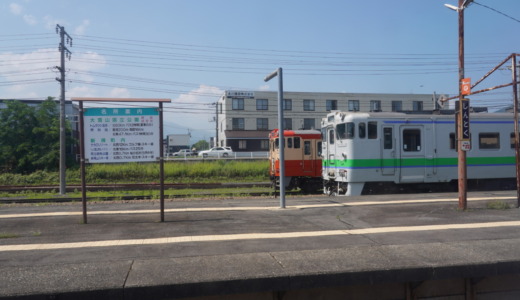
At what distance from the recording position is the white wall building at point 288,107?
2283 inches

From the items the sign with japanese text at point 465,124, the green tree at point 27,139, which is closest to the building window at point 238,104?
the green tree at point 27,139

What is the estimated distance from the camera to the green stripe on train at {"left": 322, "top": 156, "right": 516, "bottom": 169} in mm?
13766

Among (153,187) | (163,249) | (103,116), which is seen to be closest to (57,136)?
(153,187)

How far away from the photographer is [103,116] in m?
7.85

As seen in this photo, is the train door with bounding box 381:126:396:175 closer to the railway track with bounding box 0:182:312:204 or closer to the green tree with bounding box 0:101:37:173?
the railway track with bounding box 0:182:312:204

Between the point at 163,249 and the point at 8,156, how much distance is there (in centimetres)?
3212

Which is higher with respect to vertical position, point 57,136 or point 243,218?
point 57,136

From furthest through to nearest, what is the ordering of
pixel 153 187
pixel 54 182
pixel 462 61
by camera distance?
pixel 54 182, pixel 153 187, pixel 462 61

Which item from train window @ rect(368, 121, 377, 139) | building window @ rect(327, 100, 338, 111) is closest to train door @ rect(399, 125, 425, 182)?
train window @ rect(368, 121, 377, 139)

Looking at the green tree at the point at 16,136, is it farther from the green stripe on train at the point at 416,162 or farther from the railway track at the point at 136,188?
the green stripe on train at the point at 416,162

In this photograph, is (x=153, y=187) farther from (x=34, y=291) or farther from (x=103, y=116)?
(x=34, y=291)

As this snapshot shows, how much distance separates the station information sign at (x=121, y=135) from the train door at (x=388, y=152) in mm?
8722

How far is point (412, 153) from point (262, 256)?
10508 millimetres

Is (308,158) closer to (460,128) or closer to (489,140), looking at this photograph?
(489,140)
